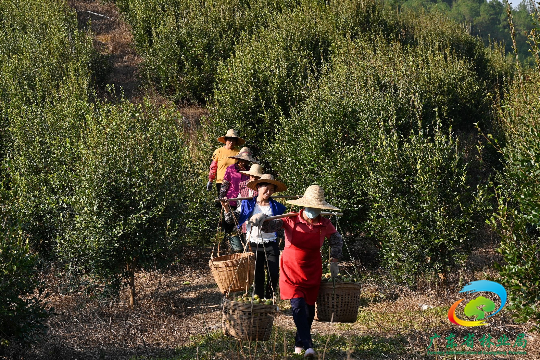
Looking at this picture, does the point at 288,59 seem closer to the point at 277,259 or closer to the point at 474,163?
the point at 474,163

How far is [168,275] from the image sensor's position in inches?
640

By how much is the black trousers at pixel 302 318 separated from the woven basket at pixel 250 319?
0.96ft

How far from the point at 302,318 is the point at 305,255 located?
883 millimetres

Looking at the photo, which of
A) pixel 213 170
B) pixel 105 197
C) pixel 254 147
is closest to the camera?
pixel 105 197

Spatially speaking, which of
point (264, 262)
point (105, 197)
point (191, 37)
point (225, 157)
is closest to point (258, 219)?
point (264, 262)

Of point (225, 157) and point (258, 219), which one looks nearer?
point (258, 219)

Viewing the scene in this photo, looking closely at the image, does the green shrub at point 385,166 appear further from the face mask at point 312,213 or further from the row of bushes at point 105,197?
the face mask at point 312,213

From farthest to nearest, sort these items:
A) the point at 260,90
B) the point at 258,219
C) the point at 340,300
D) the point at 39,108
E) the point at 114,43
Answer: the point at 114,43, the point at 260,90, the point at 39,108, the point at 340,300, the point at 258,219

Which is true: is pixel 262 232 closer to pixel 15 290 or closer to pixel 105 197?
pixel 15 290

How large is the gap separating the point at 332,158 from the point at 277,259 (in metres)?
6.82

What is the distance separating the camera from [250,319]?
25.7 ft

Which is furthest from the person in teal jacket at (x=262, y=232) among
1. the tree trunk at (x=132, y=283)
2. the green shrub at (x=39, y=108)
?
the tree trunk at (x=132, y=283)

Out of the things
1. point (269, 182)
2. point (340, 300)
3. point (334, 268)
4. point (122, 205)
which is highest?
point (269, 182)

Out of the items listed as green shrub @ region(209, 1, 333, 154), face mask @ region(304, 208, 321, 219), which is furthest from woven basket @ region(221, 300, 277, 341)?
green shrub @ region(209, 1, 333, 154)
